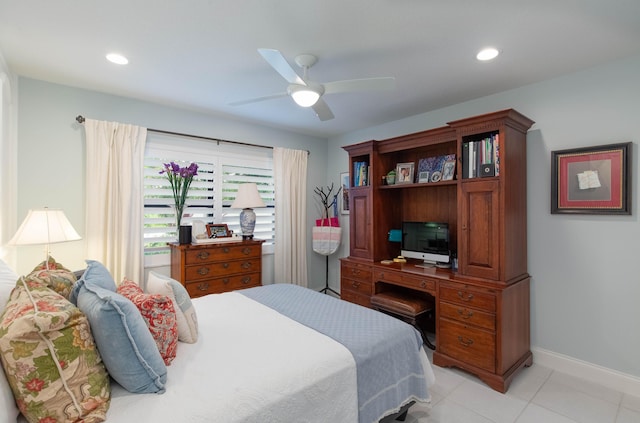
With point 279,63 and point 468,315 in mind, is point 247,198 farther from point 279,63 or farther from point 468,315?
point 468,315

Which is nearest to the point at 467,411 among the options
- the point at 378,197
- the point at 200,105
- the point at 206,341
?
the point at 206,341

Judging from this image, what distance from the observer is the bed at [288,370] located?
1168 mm

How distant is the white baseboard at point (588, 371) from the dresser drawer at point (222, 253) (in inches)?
116

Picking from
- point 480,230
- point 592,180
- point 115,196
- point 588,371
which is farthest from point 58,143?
point 588,371

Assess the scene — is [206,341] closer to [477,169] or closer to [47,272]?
[47,272]

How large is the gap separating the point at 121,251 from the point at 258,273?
1415mm

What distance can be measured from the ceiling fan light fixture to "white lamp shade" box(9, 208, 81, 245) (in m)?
1.90

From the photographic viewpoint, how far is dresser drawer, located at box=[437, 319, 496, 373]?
2416 mm

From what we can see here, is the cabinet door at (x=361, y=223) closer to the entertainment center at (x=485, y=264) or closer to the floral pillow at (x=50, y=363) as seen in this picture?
the entertainment center at (x=485, y=264)

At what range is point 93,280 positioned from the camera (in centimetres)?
151

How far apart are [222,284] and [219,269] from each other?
17 cm

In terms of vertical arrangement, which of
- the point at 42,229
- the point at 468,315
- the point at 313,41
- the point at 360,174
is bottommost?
the point at 468,315

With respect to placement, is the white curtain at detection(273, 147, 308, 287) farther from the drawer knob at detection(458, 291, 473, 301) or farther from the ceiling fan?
the drawer knob at detection(458, 291, 473, 301)

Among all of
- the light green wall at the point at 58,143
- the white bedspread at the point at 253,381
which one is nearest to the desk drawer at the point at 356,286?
the white bedspread at the point at 253,381
